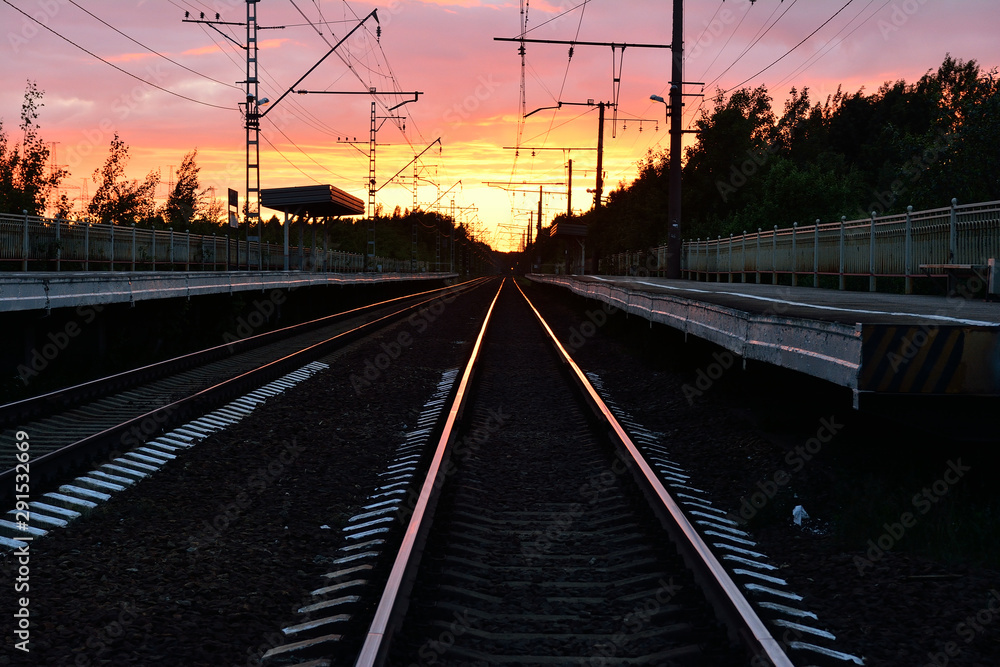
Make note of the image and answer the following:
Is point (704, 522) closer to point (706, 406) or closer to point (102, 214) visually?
point (706, 406)

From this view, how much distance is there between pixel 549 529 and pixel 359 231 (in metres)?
125

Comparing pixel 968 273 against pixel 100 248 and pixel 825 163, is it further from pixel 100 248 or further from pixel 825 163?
pixel 825 163

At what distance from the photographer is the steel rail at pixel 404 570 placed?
363 centimetres

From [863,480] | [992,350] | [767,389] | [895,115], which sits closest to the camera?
[992,350]

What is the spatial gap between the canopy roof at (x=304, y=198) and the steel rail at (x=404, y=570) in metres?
33.5

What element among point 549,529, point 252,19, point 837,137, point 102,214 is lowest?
point 549,529

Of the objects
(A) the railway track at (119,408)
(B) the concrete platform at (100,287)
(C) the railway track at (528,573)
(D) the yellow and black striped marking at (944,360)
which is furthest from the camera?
(B) the concrete platform at (100,287)

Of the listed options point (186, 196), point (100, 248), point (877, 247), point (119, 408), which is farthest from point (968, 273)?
point (186, 196)

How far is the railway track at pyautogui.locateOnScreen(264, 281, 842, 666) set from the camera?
154 inches

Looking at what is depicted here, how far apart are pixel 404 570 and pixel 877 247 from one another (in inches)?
797

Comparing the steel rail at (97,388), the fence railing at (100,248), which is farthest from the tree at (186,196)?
the steel rail at (97,388)

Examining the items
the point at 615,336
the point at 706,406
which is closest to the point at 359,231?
the point at 615,336

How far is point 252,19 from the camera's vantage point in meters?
37.7

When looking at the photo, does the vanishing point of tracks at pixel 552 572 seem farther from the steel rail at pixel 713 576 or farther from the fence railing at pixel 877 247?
the fence railing at pixel 877 247
